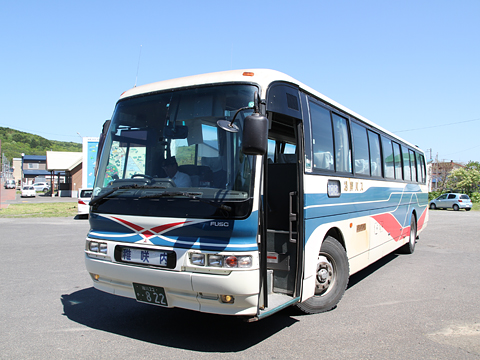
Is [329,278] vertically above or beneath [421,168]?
beneath

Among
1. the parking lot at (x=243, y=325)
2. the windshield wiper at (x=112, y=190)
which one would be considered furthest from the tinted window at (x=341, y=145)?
the windshield wiper at (x=112, y=190)

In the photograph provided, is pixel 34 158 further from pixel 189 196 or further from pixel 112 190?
pixel 189 196

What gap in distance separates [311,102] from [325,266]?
2.18 metres

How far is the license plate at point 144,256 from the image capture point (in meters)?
4.05

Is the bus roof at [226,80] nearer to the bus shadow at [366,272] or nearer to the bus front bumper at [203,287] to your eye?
the bus front bumper at [203,287]

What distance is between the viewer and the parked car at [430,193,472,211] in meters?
34.6

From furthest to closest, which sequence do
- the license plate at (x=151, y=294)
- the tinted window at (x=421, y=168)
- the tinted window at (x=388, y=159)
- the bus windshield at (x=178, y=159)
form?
the tinted window at (x=421, y=168) → the tinted window at (x=388, y=159) → the license plate at (x=151, y=294) → the bus windshield at (x=178, y=159)

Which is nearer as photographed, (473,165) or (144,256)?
(144,256)

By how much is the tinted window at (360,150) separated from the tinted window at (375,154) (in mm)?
251

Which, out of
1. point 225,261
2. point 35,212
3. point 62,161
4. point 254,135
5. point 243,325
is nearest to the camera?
point 254,135

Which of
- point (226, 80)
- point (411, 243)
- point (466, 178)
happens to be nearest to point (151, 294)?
point (226, 80)

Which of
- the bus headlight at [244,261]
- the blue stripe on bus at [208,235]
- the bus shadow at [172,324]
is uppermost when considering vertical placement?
the blue stripe on bus at [208,235]

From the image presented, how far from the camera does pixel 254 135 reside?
3.67m

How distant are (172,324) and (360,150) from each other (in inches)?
163
